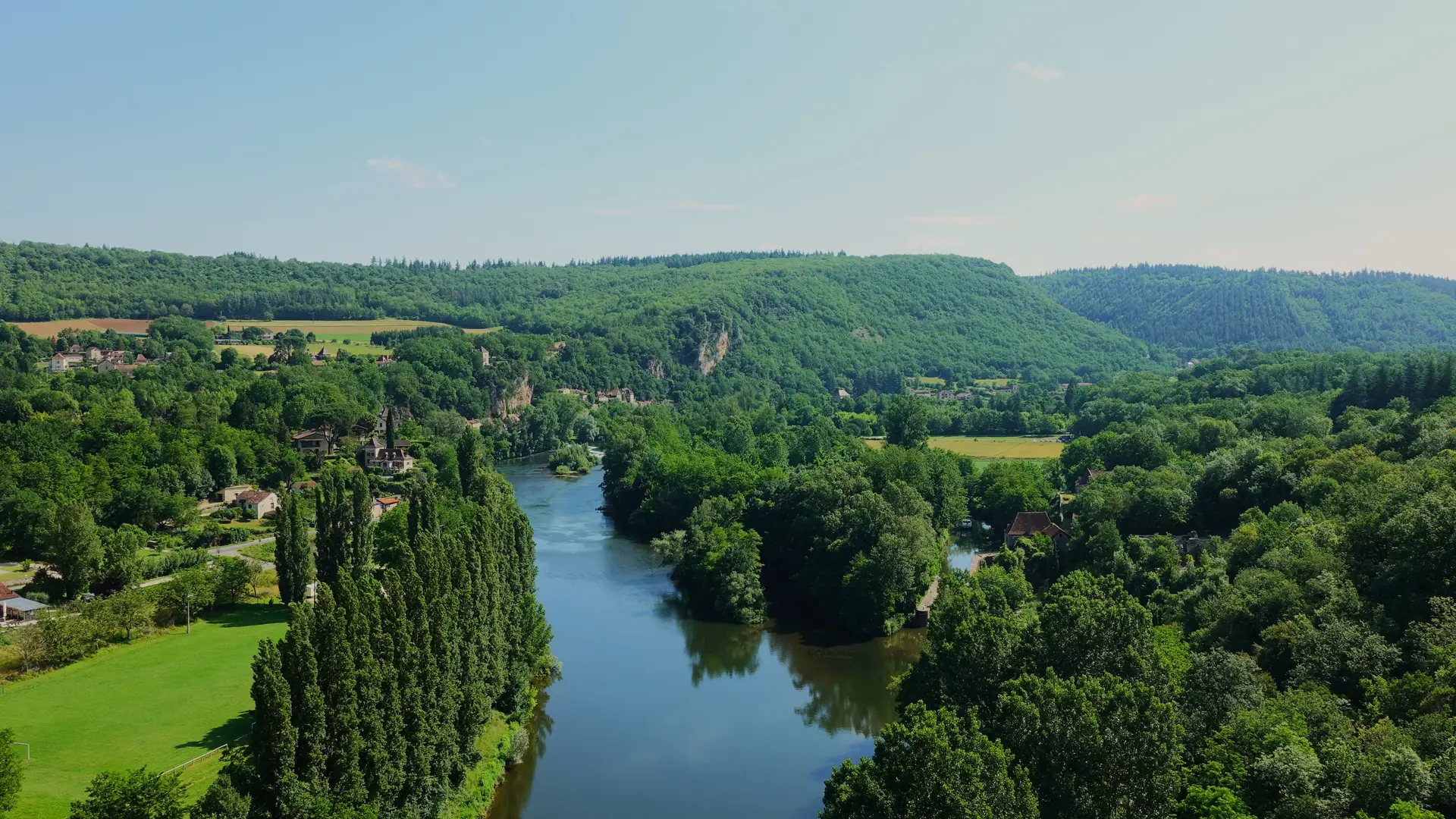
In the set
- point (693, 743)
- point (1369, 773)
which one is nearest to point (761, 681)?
point (693, 743)

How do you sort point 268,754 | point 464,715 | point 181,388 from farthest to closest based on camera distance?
1. point 181,388
2. point 464,715
3. point 268,754

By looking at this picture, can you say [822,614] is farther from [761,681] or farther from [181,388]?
[181,388]

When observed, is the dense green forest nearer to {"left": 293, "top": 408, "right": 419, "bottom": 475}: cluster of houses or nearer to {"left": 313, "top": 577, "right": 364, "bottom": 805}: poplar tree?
{"left": 313, "top": 577, "right": 364, "bottom": 805}: poplar tree

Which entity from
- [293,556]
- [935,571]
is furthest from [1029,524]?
[293,556]

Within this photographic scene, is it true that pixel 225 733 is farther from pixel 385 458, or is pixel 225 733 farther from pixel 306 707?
pixel 385 458

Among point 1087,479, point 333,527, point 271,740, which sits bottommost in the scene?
point 1087,479

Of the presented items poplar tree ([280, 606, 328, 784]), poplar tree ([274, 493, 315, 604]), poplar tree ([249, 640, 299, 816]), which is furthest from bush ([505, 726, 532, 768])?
poplar tree ([274, 493, 315, 604])
